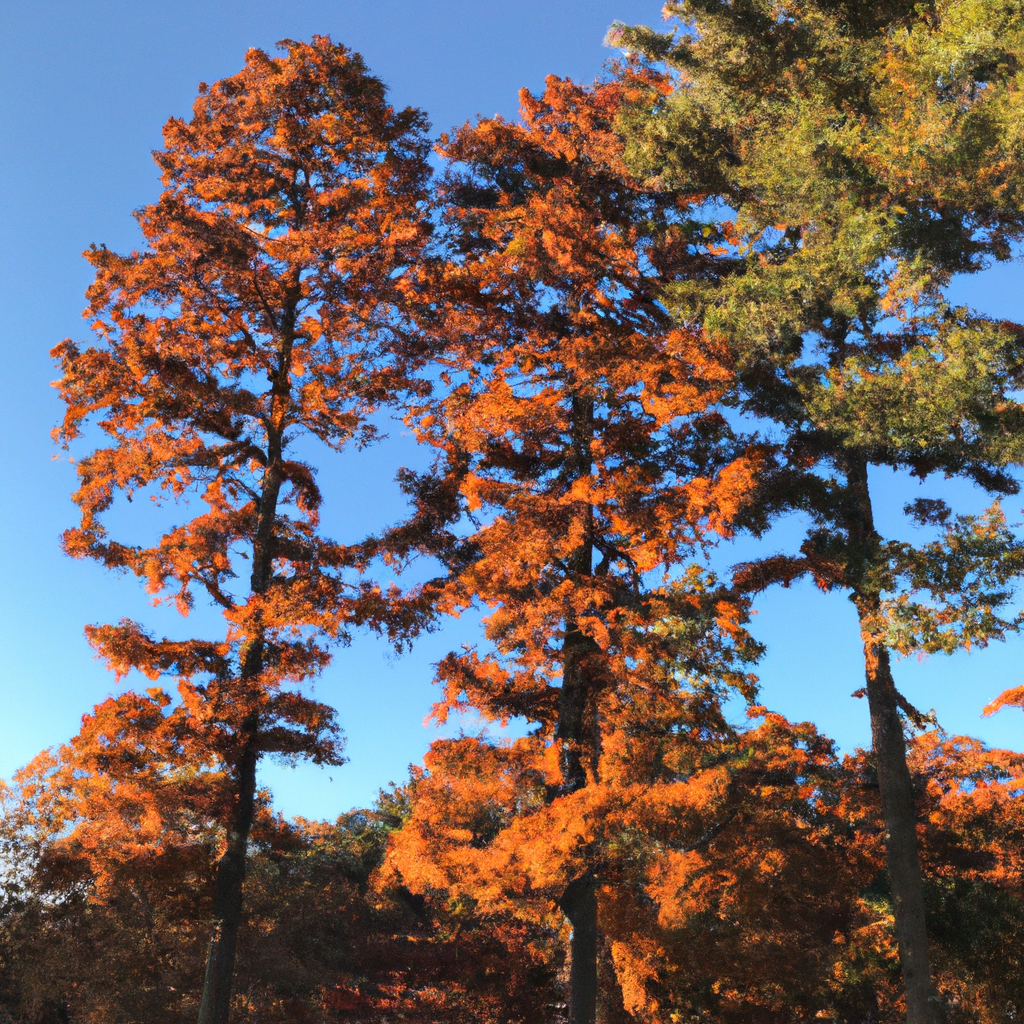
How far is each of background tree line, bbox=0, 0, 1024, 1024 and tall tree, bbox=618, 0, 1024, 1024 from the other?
7 centimetres

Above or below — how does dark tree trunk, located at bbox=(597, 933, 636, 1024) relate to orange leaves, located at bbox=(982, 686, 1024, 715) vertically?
below

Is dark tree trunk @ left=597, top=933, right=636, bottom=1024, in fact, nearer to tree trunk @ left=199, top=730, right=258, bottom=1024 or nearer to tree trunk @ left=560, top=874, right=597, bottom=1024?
tree trunk @ left=560, top=874, right=597, bottom=1024

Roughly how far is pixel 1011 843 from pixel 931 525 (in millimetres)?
8219

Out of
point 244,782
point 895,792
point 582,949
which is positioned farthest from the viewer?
point 244,782

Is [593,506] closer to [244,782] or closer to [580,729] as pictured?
[580,729]

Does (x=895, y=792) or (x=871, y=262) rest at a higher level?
(x=871, y=262)

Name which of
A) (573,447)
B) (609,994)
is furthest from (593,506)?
(609,994)

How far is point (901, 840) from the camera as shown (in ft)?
44.4

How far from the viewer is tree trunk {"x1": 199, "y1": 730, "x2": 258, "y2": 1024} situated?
13039 mm

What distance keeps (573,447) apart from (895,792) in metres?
7.92

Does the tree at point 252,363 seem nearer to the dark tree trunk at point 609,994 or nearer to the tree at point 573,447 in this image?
the tree at point 573,447

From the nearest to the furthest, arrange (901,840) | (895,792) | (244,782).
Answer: (901,840), (895,792), (244,782)

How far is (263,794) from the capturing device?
17.8 m

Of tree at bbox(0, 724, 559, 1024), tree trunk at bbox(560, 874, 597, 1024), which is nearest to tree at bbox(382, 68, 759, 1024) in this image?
tree trunk at bbox(560, 874, 597, 1024)
